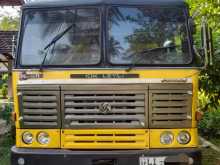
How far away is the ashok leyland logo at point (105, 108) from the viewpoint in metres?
7.96

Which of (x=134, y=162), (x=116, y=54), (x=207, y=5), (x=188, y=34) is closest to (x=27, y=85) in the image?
(x=116, y=54)

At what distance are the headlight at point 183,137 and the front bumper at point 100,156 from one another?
5.2 inches

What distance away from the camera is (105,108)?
7957mm

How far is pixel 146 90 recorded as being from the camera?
7969 mm

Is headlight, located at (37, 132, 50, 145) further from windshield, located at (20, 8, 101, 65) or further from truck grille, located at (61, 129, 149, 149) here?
windshield, located at (20, 8, 101, 65)

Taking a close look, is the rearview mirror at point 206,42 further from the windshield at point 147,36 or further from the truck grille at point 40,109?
the truck grille at point 40,109

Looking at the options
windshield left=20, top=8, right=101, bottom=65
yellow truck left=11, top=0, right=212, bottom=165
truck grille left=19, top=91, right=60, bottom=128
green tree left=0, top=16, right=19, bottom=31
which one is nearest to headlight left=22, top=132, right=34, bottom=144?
yellow truck left=11, top=0, right=212, bottom=165

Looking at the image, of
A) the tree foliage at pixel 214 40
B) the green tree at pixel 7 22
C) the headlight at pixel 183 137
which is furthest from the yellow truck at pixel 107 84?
the green tree at pixel 7 22

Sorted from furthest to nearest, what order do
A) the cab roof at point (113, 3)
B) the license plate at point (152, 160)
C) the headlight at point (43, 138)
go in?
the cab roof at point (113, 3)
the headlight at point (43, 138)
the license plate at point (152, 160)

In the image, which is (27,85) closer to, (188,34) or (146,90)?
(146,90)

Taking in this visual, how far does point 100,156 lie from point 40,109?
1.07 meters

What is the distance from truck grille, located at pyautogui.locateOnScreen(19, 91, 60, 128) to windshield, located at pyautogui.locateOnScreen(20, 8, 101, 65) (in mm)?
475

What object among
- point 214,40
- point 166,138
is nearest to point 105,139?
point 166,138

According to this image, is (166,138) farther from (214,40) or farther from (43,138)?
(214,40)
